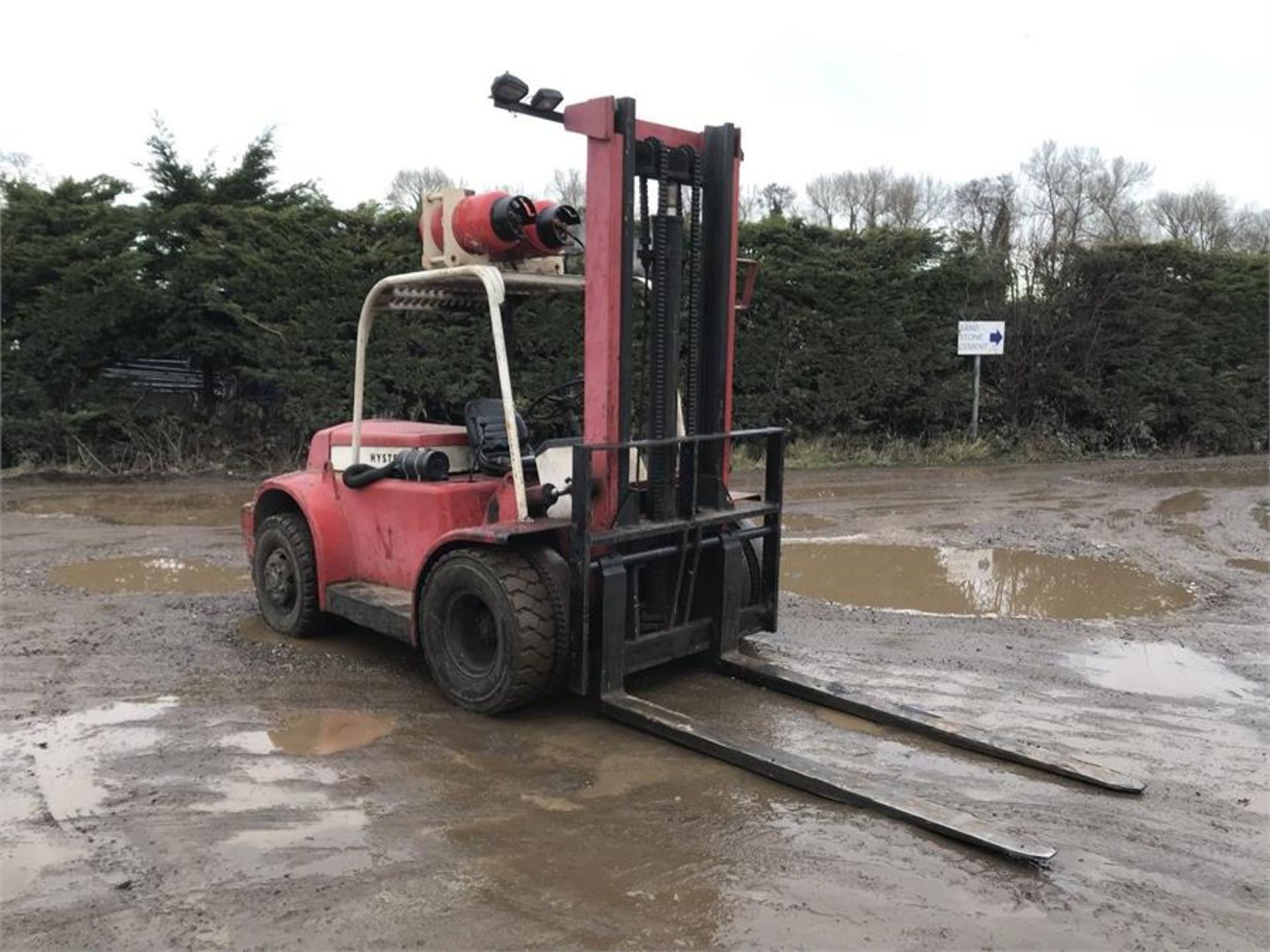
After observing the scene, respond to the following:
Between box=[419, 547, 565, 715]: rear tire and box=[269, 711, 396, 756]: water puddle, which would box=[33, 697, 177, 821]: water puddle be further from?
box=[419, 547, 565, 715]: rear tire

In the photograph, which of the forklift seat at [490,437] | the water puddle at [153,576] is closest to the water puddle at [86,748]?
the forklift seat at [490,437]

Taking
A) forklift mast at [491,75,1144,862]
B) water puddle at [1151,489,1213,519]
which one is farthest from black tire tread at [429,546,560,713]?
water puddle at [1151,489,1213,519]

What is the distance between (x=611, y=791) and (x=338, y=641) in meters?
2.78

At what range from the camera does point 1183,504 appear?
1196 centimetres

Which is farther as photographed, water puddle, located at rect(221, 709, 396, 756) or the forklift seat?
the forklift seat

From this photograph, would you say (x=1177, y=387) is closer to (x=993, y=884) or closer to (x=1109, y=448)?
(x=1109, y=448)

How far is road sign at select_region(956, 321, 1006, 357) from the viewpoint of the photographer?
1526 cm

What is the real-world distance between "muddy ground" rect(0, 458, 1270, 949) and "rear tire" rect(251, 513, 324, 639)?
0.52 ft

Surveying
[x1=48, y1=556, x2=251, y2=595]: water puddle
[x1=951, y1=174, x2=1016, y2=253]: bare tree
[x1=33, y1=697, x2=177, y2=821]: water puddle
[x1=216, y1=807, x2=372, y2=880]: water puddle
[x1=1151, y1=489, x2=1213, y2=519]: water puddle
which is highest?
[x1=951, y1=174, x2=1016, y2=253]: bare tree

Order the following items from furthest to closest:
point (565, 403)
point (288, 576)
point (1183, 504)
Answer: point (1183, 504), point (288, 576), point (565, 403)

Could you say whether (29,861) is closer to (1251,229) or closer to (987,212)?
(987,212)

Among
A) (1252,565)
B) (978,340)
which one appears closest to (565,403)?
(1252,565)

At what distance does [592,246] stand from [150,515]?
7756 mm

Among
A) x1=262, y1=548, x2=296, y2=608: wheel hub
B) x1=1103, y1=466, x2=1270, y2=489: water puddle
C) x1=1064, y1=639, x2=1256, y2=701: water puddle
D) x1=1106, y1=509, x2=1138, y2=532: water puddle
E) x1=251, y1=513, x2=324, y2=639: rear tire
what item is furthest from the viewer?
x1=1103, y1=466, x2=1270, y2=489: water puddle
